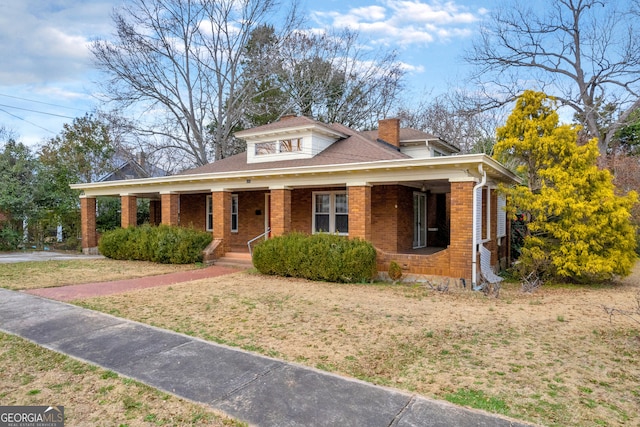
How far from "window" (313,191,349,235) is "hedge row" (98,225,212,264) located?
420 centimetres

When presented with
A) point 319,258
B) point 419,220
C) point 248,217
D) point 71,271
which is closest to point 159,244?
point 71,271

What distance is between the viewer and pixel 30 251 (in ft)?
65.5

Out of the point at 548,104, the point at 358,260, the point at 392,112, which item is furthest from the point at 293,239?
the point at 392,112

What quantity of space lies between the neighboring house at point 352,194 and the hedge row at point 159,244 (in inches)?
31.7

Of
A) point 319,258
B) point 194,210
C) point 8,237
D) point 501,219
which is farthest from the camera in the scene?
point 8,237

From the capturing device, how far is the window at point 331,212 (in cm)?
1453

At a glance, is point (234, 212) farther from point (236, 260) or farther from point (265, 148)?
point (236, 260)

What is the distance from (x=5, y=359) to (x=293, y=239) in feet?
25.4

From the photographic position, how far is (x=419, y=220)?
15.4m

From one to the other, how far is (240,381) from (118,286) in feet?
23.7

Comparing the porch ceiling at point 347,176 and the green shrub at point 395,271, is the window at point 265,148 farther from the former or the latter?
the green shrub at point 395,271

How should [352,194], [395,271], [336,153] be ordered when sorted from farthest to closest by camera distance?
[336,153], [352,194], [395,271]

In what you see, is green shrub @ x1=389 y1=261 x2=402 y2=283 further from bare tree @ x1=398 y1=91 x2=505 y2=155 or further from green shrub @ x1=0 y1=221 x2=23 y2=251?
green shrub @ x1=0 y1=221 x2=23 y2=251

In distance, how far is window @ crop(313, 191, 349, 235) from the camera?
14531mm
